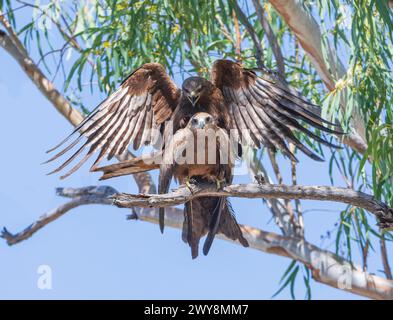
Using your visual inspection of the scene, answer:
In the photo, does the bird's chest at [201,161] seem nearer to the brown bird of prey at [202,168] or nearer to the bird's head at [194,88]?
the brown bird of prey at [202,168]

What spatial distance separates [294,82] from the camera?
6449 mm

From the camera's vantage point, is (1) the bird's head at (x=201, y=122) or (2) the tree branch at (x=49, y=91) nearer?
(1) the bird's head at (x=201, y=122)

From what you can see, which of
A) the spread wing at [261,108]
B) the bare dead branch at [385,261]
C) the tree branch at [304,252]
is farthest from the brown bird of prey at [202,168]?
the bare dead branch at [385,261]

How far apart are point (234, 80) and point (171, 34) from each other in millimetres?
1698

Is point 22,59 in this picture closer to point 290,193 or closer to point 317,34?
point 317,34

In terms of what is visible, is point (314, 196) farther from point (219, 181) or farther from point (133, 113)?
point (133, 113)

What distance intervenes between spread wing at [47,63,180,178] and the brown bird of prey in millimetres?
247

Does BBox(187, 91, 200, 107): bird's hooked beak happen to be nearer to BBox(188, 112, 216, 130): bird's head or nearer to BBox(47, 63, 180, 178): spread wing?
BBox(188, 112, 216, 130): bird's head

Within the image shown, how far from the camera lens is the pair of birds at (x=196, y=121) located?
173 inches

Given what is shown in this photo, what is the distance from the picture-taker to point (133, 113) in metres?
4.78

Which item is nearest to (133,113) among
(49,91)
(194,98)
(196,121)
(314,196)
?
(194,98)

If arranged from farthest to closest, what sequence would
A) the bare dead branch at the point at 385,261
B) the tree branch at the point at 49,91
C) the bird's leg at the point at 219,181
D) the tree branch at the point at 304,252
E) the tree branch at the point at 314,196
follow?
the tree branch at the point at 49,91
the bare dead branch at the point at 385,261
the tree branch at the point at 304,252
the bird's leg at the point at 219,181
the tree branch at the point at 314,196

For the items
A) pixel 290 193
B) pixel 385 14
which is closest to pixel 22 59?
pixel 385 14

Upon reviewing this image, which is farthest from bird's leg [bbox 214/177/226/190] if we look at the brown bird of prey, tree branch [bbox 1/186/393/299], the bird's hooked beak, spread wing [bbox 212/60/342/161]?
tree branch [bbox 1/186/393/299]
